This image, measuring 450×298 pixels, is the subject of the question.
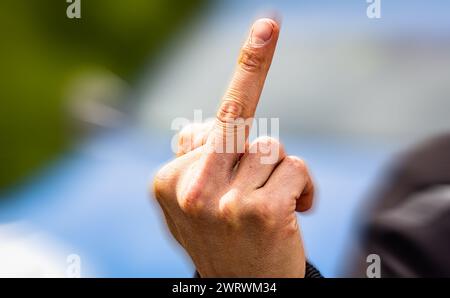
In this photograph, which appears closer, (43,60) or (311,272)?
(311,272)

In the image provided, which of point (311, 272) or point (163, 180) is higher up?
point (163, 180)

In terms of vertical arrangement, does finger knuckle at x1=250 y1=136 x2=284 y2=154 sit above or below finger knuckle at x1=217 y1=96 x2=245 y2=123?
below

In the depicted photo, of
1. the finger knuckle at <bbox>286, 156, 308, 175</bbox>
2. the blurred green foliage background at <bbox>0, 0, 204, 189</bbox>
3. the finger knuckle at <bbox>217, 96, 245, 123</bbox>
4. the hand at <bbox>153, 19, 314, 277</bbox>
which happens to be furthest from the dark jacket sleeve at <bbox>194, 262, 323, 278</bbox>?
the blurred green foliage background at <bbox>0, 0, 204, 189</bbox>

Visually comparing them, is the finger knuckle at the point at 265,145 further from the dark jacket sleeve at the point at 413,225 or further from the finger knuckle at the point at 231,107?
the dark jacket sleeve at the point at 413,225

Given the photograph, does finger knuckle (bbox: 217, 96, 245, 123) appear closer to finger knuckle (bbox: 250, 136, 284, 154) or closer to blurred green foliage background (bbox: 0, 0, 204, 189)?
finger knuckle (bbox: 250, 136, 284, 154)

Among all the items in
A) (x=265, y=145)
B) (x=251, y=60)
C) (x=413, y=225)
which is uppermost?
(x=251, y=60)

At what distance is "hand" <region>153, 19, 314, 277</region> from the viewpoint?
0.89m

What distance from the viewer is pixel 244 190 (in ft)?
2.95

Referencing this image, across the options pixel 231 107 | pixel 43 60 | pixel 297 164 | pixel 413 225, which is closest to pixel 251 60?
pixel 231 107

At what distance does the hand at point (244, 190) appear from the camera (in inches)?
34.9

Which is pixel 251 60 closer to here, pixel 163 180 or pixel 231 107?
pixel 231 107

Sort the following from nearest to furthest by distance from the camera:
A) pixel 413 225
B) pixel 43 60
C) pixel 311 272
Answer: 1. pixel 413 225
2. pixel 311 272
3. pixel 43 60
